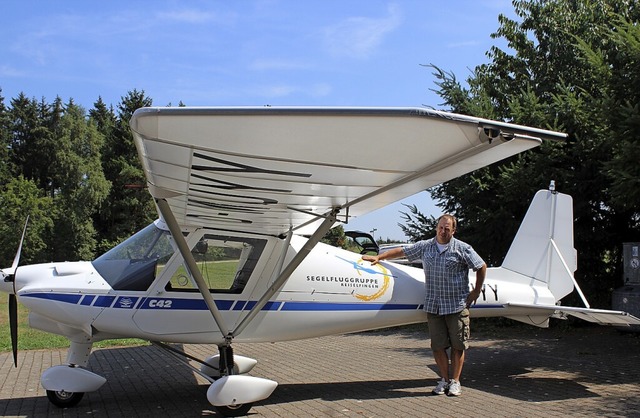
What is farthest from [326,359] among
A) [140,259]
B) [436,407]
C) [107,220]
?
[107,220]

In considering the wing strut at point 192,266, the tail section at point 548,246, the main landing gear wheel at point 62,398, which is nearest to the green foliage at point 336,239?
the tail section at point 548,246

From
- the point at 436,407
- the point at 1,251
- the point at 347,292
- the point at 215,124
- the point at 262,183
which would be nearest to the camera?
the point at 215,124

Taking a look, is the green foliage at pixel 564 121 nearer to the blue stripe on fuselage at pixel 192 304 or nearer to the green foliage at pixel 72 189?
the blue stripe on fuselage at pixel 192 304

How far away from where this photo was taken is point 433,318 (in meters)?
6.80

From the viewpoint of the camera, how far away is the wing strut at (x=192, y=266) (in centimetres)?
520

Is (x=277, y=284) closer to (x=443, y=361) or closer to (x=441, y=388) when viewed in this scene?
(x=443, y=361)

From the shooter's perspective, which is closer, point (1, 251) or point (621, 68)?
point (621, 68)

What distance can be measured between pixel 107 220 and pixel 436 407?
51.4 metres

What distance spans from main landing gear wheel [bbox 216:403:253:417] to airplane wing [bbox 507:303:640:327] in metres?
3.77

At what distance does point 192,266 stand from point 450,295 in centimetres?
291

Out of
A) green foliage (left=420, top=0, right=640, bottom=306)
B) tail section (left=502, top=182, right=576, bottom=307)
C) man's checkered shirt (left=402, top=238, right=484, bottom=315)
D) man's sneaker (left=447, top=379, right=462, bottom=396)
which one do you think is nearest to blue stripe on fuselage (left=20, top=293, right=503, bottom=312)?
man's checkered shirt (left=402, top=238, right=484, bottom=315)

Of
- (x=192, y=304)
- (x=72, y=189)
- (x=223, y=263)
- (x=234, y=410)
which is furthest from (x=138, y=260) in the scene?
(x=72, y=189)

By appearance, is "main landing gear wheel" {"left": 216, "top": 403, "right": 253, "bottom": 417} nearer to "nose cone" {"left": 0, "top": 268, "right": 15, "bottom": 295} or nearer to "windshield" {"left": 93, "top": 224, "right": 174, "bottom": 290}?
"windshield" {"left": 93, "top": 224, "right": 174, "bottom": 290}

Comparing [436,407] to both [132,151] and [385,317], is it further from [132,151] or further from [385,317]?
[132,151]
